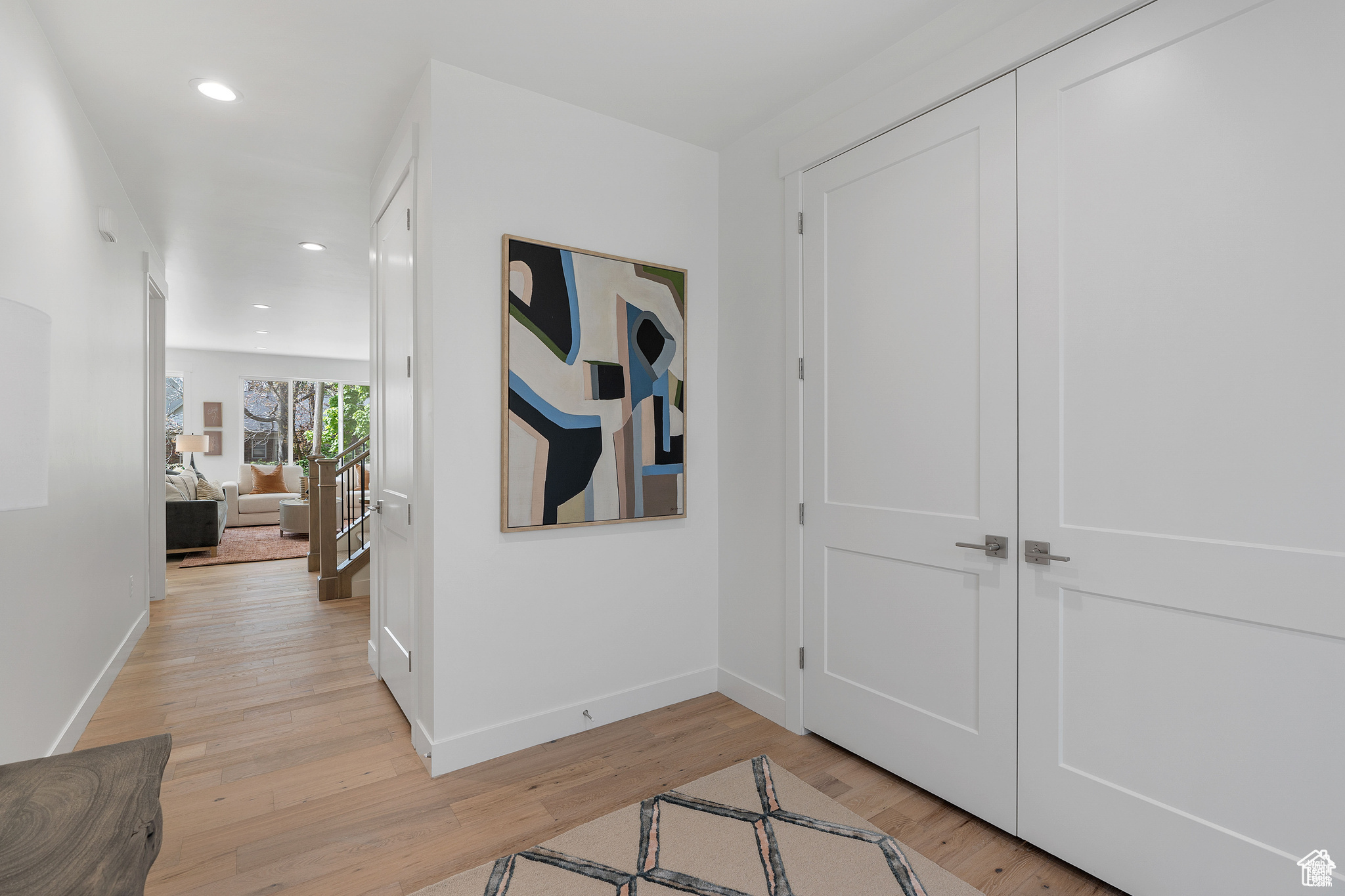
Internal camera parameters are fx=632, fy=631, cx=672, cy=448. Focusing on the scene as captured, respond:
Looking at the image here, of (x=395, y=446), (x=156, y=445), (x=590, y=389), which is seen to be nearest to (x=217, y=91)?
(x=395, y=446)

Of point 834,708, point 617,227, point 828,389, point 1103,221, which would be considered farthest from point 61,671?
point 1103,221

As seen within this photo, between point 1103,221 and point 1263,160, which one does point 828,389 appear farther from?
point 1263,160

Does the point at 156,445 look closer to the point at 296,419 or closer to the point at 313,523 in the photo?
the point at 313,523

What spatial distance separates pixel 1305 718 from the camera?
1373 mm

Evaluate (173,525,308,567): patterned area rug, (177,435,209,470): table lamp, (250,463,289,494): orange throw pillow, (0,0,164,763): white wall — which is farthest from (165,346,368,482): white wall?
(0,0,164,763): white wall

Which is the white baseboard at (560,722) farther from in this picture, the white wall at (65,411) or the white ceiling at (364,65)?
the white ceiling at (364,65)

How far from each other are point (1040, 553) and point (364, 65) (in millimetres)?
2816

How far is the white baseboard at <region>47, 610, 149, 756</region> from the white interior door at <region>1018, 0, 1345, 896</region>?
331cm

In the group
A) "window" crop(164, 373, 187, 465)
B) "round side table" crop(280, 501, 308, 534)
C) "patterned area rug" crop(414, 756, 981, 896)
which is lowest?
"patterned area rug" crop(414, 756, 981, 896)

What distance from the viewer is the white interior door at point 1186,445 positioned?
1.36 meters

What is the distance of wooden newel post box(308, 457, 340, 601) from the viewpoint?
191 inches

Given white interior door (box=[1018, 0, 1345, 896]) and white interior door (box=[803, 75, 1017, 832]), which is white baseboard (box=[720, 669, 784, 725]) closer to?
white interior door (box=[803, 75, 1017, 832])

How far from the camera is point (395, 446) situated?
2895 mm

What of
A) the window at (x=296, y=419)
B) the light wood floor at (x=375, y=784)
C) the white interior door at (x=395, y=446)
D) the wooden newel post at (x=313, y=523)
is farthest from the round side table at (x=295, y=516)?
the white interior door at (x=395, y=446)
